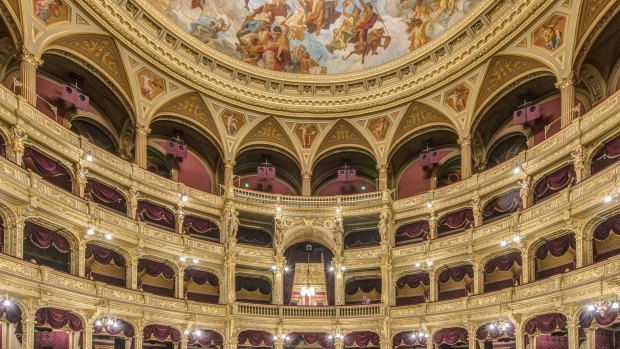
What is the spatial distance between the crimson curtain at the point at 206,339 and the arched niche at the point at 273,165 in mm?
10931

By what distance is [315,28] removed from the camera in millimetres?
34469

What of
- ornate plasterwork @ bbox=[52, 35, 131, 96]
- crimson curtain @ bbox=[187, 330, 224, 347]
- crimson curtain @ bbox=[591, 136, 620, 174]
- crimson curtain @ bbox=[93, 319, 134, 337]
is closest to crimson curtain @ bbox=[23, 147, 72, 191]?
ornate plasterwork @ bbox=[52, 35, 131, 96]

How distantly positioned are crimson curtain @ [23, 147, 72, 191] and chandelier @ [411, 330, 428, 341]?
66.1ft

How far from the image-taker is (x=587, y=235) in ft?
75.8

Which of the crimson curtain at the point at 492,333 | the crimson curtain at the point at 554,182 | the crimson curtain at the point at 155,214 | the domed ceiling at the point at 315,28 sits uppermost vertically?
the domed ceiling at the point at 315,28

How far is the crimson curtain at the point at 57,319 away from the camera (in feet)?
70.7

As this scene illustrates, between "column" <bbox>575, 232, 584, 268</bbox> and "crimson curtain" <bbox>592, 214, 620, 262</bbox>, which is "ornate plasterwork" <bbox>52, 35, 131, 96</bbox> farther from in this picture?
"crimson curtain" <bbox>592, 214, 620, 262</bbox>

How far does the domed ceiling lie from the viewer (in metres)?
31.4

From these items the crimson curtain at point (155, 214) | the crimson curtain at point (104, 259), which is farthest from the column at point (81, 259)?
the crimson curtain at point (155, 214)

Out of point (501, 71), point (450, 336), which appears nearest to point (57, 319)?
point (450, 336)

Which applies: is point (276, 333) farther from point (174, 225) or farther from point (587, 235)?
point (587, 235)

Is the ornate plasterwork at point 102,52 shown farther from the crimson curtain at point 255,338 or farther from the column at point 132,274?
the crimson curtain at point 255,338

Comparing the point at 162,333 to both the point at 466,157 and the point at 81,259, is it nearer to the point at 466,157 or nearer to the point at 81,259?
the point at 81,259

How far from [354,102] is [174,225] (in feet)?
46.4
